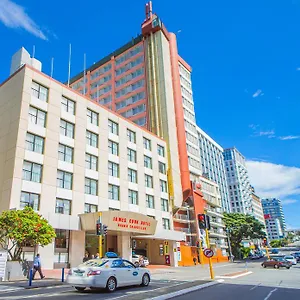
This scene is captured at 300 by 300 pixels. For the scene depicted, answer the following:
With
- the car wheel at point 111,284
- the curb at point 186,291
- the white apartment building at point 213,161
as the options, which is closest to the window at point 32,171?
the car wheel at point 111,284

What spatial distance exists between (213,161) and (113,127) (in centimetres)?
7388

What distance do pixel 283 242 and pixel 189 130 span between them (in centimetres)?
14229

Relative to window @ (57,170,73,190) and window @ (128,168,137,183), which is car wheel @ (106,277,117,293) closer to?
window @ (57,170,73,190)

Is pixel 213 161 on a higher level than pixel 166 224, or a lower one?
higher

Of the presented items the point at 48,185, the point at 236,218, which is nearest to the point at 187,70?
the point at 236,218

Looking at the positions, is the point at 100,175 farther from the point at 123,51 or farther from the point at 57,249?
the point at 123,51

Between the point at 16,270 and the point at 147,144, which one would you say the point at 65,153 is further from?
the point at 147,144

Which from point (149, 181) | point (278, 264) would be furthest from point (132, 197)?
point (278, 264)

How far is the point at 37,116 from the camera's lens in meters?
32.5

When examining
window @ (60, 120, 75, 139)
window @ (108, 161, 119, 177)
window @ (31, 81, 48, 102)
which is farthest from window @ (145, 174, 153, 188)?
window @ (31, 81, 48, 102)

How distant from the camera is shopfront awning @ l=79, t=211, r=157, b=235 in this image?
30953 mm

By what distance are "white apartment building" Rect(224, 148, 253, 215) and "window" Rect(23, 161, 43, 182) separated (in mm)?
106303

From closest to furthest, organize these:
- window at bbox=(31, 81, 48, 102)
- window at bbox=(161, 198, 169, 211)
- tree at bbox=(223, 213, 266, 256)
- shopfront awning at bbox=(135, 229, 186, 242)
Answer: window at bbox=(31, 81, 48, 102) < shopfront awning at bbox=(135, 229, 186, 242) < window at bbox=(161, 198, 169, 211) < tree at bbox=(223, 213, 266, 256)

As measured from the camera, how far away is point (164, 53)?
61.5 metres
